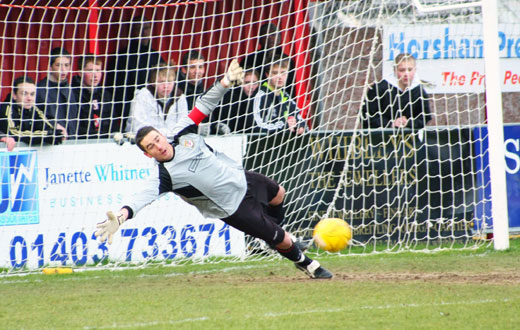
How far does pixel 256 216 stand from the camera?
27.9 feet

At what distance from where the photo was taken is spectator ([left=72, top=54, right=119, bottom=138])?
1101cm

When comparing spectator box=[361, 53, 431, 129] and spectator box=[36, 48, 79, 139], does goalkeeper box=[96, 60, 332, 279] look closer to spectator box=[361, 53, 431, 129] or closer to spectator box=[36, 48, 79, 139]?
spectator box=[36, 48, 79, 139]

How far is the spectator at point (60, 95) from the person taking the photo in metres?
10.8

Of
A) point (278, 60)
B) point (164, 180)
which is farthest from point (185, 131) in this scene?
point (278, 60)

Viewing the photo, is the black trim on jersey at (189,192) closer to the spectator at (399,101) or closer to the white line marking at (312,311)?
the white line marking at (312,311)

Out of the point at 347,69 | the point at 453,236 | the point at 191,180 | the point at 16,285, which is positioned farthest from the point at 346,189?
the point at 16,285

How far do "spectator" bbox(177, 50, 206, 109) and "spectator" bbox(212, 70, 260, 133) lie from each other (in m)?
0.38

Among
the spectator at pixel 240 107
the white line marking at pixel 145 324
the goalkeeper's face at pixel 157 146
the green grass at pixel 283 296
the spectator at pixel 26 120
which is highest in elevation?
the spectator at pixel 240 107

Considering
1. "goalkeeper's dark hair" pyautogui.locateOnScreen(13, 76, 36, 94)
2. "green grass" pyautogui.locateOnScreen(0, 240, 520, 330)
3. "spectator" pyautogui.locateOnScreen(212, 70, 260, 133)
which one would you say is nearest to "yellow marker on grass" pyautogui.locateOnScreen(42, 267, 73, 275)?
"green grass" pyautogui.locateOnScreen(0, 240, 520, 330)

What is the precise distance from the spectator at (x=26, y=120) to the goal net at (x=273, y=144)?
0.7 inches

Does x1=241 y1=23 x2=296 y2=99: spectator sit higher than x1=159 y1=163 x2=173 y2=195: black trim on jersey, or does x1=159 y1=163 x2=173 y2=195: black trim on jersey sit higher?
x1=241 y1=23 x2=296 y2=99: spectator

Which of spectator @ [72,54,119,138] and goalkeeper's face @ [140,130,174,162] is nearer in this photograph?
goalkeeper's face @ [140,130,174,162]

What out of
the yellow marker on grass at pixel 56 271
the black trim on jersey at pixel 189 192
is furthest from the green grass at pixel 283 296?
the black trim on jersey at pixel 189 192

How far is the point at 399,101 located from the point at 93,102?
3898mm
